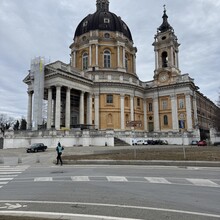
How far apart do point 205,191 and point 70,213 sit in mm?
5064

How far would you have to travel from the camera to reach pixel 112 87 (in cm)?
5491

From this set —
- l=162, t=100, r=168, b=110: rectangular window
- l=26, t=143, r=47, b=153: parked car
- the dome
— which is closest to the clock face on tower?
l=162, t=100, r=168, b=110: rectangular window

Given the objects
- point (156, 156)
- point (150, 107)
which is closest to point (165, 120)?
point (150, 107)

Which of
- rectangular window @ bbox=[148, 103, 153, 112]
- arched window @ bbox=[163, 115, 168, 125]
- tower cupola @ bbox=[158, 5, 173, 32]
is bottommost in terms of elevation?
arched window @ bbox=[163, 115, 168, 125]

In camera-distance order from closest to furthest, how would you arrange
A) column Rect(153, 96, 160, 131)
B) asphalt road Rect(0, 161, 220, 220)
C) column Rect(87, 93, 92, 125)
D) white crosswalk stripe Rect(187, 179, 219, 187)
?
asphalt road Rect(0, 161, 220, 220) < white crosswalk stripe Rect(187, 179, 219, 187) < column Rect(87, 93, 92, 125) < column Rect(153, 96, 160, 131)

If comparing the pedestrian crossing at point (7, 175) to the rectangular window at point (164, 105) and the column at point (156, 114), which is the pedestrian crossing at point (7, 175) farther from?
the rectangular window at point (164, 105)

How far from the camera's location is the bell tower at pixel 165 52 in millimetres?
58969

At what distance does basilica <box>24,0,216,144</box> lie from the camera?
48406 mm

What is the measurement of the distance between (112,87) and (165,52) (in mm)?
18361

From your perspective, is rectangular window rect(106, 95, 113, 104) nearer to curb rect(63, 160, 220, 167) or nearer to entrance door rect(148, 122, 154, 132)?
entrance door rect(148, 122, 154, 132)

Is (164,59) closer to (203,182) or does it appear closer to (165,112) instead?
(165,112)

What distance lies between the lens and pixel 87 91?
2085 inches

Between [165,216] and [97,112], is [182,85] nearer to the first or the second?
[97,112]

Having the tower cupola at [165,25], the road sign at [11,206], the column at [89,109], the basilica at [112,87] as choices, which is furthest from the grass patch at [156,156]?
the tower cupola at [165,25]
